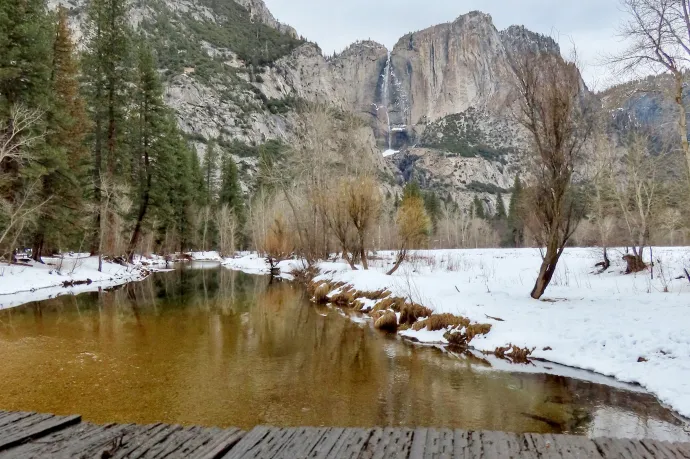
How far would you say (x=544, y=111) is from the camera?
456 inches

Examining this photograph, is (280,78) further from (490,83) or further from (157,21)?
(490,83)

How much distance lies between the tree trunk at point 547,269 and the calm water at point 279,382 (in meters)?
4.38

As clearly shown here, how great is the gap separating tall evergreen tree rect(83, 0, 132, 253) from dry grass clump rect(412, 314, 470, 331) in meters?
25.3

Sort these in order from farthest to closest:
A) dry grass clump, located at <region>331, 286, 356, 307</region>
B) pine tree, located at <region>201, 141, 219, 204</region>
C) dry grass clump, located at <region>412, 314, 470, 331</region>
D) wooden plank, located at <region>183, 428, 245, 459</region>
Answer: pine tree, located at <region>201, 141, 219, 204</region>, dry grass clump, located at <region>331, 286, 356, 307</region>, dry grass clump, located at <region>412, 314, 470, 331</region>, wooden plank, located at <region>183, 428, 245, 459</region>

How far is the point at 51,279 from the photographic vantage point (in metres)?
20.6

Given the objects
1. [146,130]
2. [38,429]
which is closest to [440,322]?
[38,429]

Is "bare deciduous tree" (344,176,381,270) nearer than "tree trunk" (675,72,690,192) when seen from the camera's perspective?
No

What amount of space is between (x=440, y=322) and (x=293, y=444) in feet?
28.6

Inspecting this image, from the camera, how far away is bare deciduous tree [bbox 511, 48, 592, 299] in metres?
11.4

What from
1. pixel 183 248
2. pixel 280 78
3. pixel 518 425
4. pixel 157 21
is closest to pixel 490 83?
pixel 280 78

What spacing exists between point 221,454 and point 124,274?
93.9 ft

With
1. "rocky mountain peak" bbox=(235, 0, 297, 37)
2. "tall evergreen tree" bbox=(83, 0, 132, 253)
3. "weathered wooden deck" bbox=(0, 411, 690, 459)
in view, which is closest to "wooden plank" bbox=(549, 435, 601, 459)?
"weathered wooden deck" bbox=(0, 411, 690, 459)

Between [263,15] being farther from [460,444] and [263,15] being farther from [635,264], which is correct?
[460,444]

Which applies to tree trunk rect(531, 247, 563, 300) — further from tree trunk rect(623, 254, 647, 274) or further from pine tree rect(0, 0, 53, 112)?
pine tree rect(0, 0, 53, 112)
